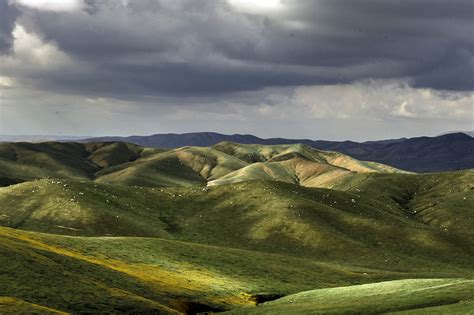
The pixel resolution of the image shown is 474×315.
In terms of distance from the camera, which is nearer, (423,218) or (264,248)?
(264,248)

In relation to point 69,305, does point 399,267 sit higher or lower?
lower

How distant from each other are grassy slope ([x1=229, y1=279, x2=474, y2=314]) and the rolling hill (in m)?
0.21

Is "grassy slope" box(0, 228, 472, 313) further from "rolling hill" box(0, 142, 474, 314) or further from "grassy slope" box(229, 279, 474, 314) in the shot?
"grassy slope" box(229, 279, 474, 314)

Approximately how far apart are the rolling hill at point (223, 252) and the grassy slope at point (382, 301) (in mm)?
215

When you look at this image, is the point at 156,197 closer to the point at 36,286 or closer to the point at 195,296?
the point at 195,296

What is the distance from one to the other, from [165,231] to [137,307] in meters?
87.4

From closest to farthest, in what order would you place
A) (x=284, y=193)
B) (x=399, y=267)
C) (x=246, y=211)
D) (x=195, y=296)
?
1. (x=195, y=296)
2. (x=399, y=267)
3. (x=246, y=211)
4. (x=284, y=193)

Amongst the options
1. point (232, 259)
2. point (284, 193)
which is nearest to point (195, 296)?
point (232, 259)

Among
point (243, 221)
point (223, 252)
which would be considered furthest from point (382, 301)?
point (243, 221)

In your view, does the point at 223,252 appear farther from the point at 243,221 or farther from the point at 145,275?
the point at 243,221

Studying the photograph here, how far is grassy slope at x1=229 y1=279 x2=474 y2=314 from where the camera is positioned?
4772 cm

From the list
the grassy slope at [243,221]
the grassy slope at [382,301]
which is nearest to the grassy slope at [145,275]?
the grassy slope at [382,301]

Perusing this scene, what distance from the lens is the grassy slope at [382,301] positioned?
4772 centimetres

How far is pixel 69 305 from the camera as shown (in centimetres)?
5091
